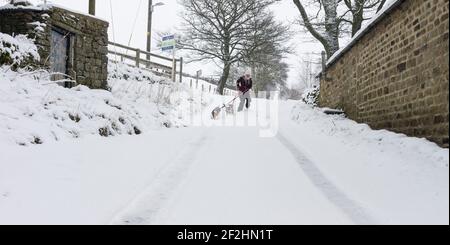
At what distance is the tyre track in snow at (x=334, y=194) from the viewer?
314 centimetres

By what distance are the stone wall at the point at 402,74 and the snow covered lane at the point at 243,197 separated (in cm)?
122

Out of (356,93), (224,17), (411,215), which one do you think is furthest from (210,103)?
(411,215)

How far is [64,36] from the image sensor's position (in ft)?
26.8

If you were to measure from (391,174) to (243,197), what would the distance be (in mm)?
1328

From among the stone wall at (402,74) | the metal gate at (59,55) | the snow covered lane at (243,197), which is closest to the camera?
the stone wall at (402,74)

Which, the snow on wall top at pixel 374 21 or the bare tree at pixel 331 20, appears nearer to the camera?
the snow on wall top at pixel 374 21

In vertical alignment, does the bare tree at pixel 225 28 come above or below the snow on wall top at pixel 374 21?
above

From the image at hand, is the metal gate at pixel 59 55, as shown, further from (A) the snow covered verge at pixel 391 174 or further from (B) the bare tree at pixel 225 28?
(B) the bare tree at pixel 225 28

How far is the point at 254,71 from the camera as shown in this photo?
39.7 m

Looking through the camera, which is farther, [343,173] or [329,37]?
[329,37]

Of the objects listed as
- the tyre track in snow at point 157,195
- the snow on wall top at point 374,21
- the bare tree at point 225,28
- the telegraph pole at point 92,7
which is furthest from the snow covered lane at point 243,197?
the bare tree at point 225,28
